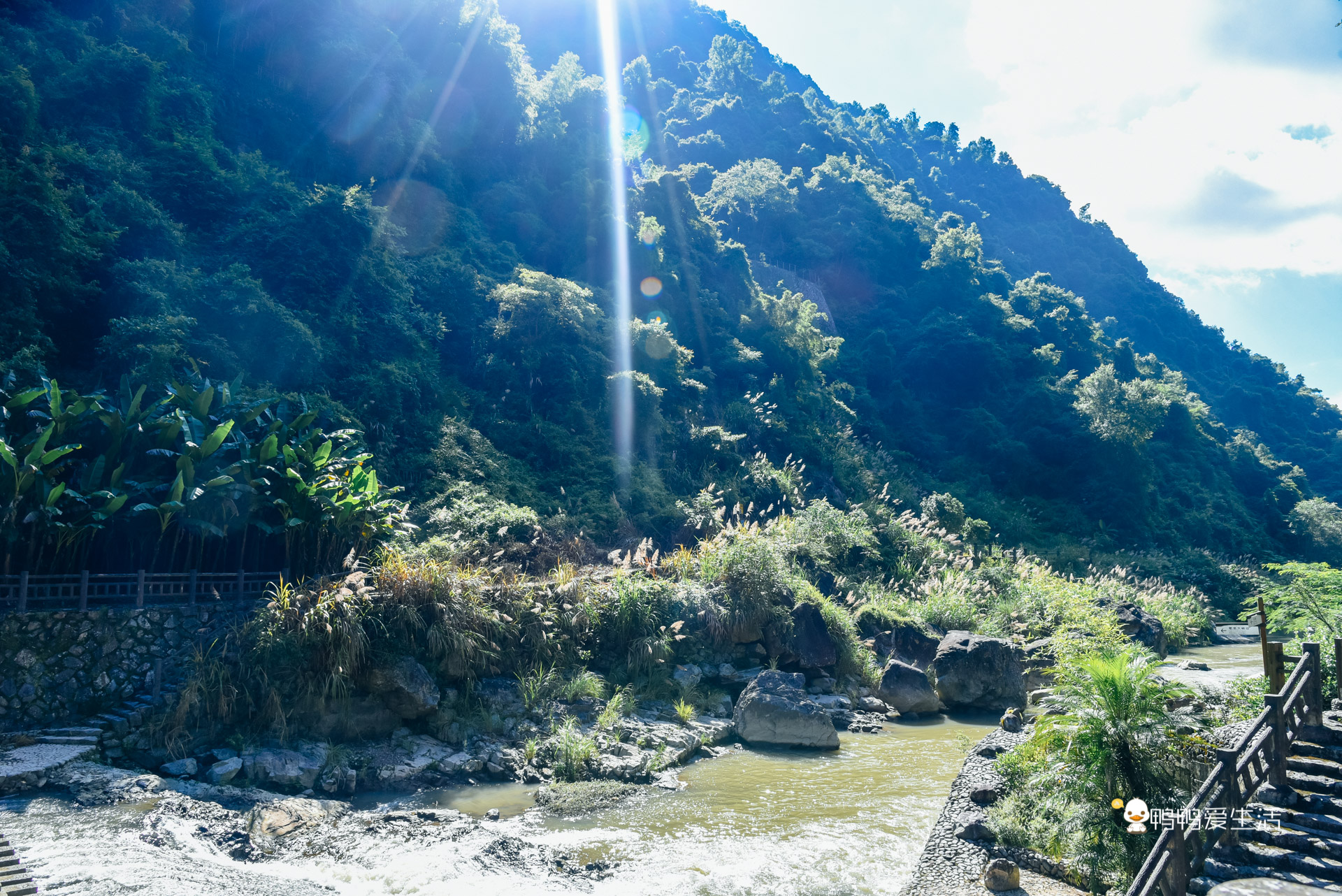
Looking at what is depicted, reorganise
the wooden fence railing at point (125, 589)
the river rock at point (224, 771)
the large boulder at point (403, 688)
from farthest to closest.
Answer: the large boulder at point (403, 688), the wooden fence railing at point (125, 589), the river rock at point (224, 771)

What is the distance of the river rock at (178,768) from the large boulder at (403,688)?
7.53 ft

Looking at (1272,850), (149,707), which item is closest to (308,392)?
(149,707)

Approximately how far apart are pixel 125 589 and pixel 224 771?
3.66 metres

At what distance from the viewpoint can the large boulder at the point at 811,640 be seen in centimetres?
1512

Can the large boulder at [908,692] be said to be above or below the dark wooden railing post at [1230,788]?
below

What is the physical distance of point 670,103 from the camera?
67.2 metres

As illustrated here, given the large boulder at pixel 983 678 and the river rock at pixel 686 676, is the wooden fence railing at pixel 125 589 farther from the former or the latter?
the large boulder at pixel 983 678

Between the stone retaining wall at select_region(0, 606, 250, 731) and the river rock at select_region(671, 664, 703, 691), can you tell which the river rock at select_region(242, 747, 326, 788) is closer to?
the stone retaining wall at select_region(0, 606, 250, 731)

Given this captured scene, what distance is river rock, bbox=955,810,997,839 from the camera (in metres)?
7.56

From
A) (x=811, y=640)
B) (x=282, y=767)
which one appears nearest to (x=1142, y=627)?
(x=811, y=640)

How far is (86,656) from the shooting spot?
1017 cm

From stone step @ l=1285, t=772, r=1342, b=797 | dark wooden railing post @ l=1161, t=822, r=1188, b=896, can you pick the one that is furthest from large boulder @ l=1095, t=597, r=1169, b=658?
dark wooden railing post @ l=1161, t=822, r=1188, b=896

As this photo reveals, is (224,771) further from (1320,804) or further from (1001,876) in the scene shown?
(1320,804)

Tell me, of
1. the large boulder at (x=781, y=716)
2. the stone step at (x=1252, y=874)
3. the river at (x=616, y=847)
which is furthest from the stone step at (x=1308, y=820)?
the large boulder at (x=781, y=716)
